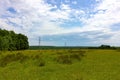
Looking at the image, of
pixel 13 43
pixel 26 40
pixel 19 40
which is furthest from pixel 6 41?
pixel 26 40

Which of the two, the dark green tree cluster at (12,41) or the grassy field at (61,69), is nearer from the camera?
the grassy field at (61,69)

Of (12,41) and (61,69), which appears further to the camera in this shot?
(12,41)

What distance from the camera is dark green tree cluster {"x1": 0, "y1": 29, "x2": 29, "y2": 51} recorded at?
102300mm

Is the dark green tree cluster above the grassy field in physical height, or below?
above

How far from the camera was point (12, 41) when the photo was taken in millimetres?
116938

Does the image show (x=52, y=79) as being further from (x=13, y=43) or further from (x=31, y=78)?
(x=13, y=43)

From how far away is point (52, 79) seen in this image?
18750 mm

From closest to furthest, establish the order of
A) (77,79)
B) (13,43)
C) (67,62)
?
1. (77,79)
2. (67,62)
3. (13,43)

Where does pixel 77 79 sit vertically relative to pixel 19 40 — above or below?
below

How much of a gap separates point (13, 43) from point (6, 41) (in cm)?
1418

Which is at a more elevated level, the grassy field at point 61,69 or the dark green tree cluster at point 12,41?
the dark green tree cluster at point 12,41

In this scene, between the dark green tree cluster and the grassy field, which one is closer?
the grassy field

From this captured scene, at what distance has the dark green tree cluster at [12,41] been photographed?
102m

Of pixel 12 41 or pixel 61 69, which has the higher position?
pixel 12 41
